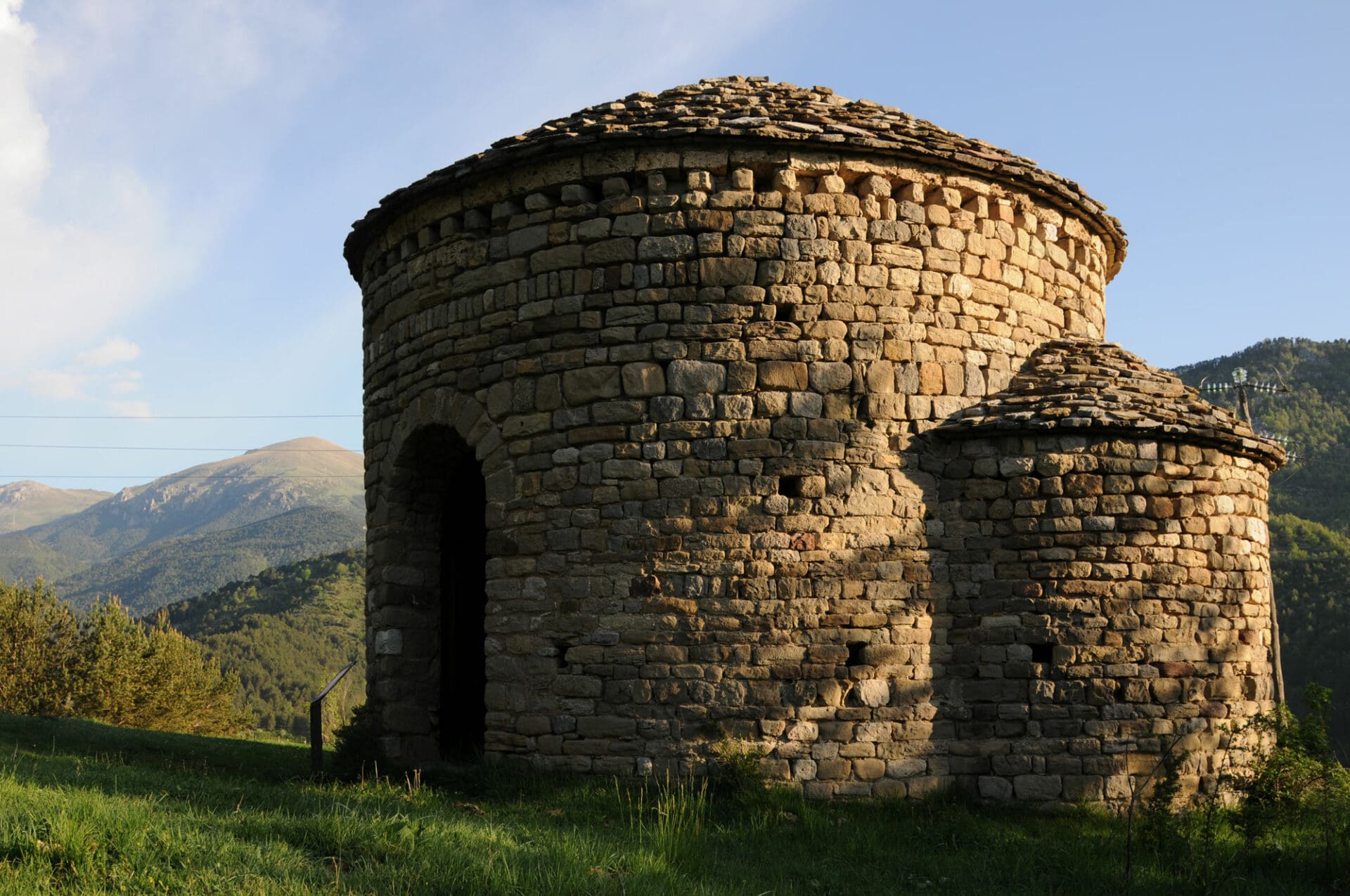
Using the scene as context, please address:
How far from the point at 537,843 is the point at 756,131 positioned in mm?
5029

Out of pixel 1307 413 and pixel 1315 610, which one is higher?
pixel 1307 413

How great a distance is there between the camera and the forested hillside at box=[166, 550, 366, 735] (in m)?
50.9

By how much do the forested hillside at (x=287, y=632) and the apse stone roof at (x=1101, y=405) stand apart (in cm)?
3902

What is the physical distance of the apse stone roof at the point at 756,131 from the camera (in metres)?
7.62

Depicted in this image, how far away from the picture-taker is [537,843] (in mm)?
5438

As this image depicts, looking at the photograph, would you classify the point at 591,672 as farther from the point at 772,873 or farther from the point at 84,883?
the point at 84,883

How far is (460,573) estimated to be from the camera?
9852 millimetres

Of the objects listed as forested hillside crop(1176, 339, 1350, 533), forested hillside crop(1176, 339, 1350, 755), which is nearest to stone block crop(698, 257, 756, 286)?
forested hillside crop(1176, 339, 1350, 755)

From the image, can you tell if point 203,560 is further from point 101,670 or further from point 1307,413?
point 1307,413

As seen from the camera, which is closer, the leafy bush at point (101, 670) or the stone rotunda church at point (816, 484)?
the stone rotunda church at point (816, 484)

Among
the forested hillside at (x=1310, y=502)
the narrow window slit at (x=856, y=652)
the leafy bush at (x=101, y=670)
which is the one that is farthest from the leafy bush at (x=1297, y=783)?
the leafy bush at (x=101, y=670)

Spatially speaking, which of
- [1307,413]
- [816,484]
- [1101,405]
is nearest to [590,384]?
[816,484]

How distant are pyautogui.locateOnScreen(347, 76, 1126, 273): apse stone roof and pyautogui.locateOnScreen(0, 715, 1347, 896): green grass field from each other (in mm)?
4605

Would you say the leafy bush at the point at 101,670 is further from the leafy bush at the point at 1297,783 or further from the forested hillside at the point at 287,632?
the leafy bush at the point at 1297,783
